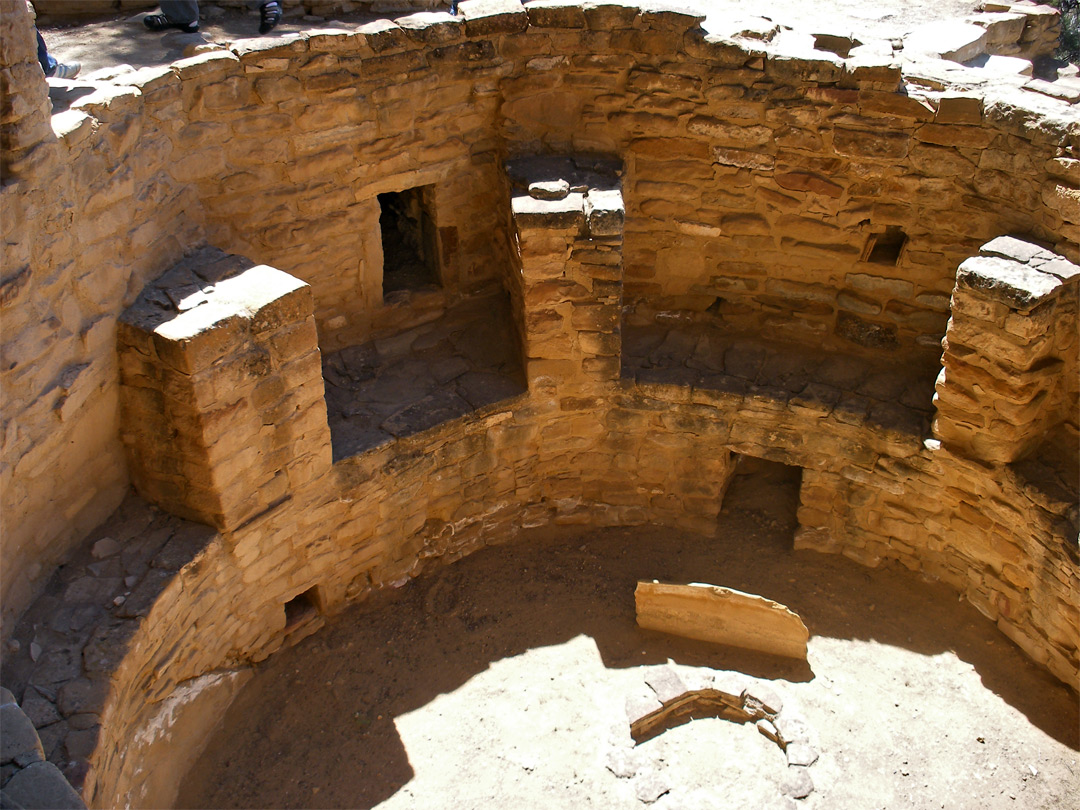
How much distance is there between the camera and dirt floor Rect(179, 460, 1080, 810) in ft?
16.7

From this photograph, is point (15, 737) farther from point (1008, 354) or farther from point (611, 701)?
point (1008, 354)

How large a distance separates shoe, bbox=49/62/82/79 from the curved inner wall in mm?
470

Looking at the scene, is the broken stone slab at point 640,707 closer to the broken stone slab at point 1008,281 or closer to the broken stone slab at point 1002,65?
the broken stone slab at point 1008,281

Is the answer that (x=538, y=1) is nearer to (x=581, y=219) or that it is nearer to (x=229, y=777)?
(x=581, y=219)

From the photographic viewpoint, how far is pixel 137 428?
4840mm

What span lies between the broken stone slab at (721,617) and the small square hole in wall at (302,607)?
1889 mm

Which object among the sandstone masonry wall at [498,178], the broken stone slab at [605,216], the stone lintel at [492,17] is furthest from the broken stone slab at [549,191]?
the stone lintel at [492,17]

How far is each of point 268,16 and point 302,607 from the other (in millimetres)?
3432

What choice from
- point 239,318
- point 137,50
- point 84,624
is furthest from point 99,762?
point 137,50

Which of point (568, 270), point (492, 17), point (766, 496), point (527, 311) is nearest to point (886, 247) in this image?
point (766, 496)

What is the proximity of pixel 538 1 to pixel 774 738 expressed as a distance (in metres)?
4.37

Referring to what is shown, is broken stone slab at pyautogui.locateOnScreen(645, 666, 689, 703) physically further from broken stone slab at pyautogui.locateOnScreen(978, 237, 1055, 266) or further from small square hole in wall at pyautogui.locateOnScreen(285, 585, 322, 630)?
broken stone slab at pyautogui.locateOnScreen(978, 237, 1055, 266)

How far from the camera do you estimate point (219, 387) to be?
4.62 meters

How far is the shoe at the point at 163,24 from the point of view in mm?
5672
